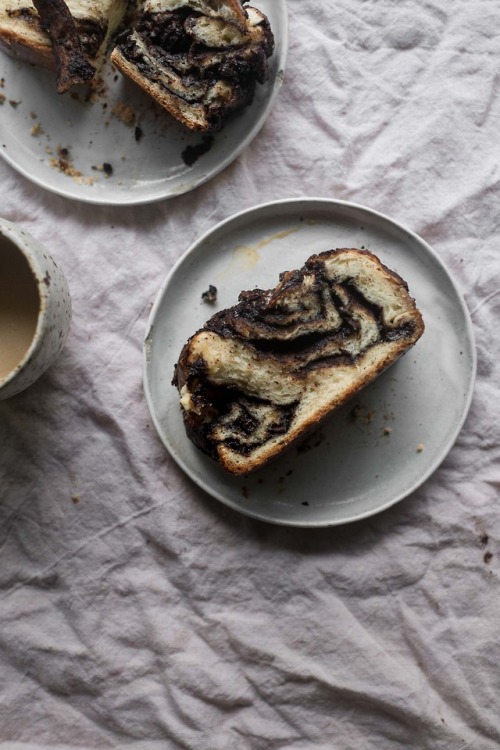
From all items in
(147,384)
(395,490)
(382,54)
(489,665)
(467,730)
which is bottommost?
(467,730)

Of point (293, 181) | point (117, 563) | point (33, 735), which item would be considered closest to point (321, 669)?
point (117, 563)

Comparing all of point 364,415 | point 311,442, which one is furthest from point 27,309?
point 364,415

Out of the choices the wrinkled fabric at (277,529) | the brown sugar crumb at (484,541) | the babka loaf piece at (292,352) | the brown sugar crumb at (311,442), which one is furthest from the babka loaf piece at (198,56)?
the brown sugar crumb at (484,541)

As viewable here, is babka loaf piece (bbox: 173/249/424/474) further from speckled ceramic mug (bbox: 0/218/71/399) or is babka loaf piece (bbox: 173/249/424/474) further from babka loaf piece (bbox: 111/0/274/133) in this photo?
babka loaf piece (bbox: 111/0/274/133)

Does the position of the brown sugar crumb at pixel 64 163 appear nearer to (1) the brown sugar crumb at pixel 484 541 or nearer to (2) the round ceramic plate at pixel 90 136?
(2) the round ceramic plate at pixel 90 136

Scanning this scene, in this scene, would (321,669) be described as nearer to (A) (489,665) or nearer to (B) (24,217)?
(A) (489,665)

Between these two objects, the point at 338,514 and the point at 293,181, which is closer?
the point at 338,514

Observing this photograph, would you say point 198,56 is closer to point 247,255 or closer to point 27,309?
point 247,255
